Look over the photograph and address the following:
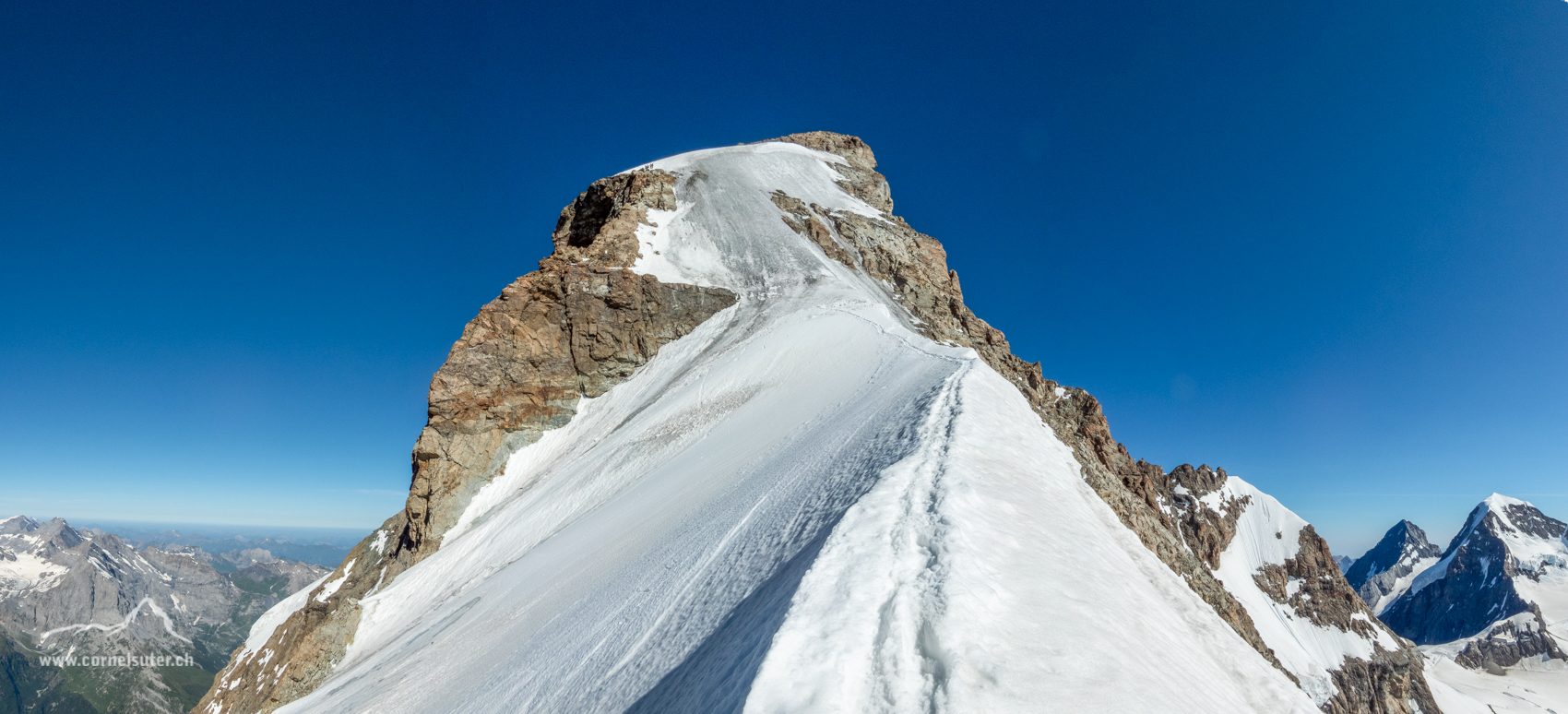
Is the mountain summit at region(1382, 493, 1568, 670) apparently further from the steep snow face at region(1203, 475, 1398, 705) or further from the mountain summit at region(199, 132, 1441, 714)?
the mountain summit at region(199, 132, 1441, 714)

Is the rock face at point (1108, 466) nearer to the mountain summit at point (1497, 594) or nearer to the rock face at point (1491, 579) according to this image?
the mountain summit at point (1497, 594)

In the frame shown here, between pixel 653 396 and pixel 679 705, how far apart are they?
21.1 m

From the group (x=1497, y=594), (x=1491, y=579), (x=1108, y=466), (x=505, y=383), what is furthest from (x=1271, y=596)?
(x=1491, y=579)

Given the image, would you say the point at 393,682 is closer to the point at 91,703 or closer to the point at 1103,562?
the point at 1103,562

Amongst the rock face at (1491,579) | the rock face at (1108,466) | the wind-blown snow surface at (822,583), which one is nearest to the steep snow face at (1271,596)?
the rock face at (1108,466)

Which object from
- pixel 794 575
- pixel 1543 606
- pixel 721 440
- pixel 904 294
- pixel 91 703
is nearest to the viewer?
pixel 794 575

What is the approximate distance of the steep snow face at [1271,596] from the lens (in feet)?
208

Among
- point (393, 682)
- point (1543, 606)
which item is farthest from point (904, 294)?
point (1543, 606)

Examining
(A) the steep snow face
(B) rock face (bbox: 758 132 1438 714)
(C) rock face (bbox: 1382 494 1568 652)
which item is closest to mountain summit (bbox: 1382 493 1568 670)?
(C) rock face (bbox: 1382 494 1568 652)

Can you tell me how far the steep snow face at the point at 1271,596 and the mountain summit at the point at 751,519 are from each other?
5759 cm

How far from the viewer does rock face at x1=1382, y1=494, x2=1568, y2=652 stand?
157250 mm

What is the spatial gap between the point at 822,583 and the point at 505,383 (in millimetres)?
25977

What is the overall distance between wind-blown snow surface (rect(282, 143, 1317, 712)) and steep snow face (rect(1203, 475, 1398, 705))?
64.3 m

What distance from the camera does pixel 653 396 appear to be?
24.4 m
